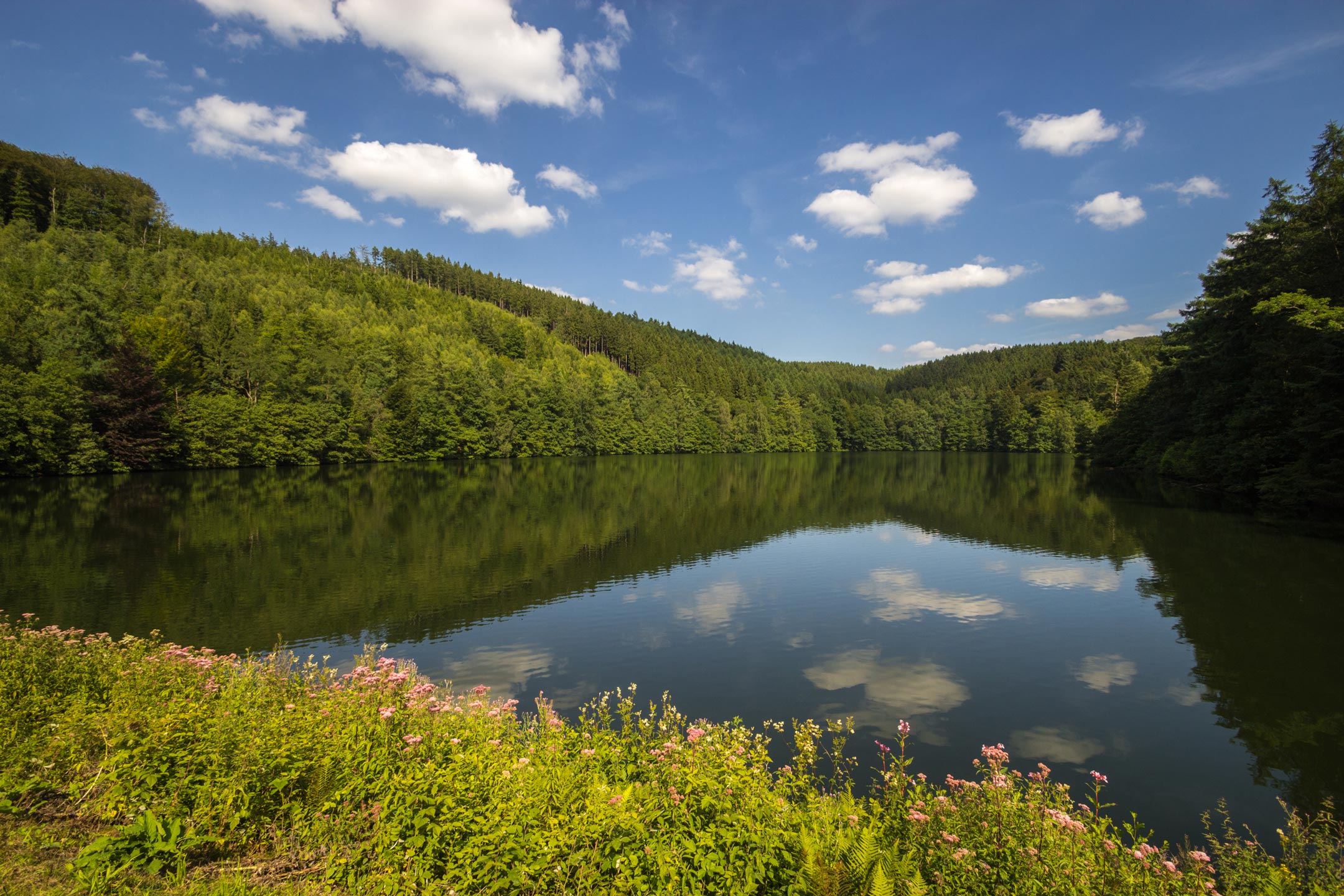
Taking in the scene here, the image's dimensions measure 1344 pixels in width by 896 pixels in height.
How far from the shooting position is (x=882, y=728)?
10055 mm

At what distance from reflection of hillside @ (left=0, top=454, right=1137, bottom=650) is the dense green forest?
8.09 metres

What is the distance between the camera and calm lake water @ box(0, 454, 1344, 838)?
32.8 feet

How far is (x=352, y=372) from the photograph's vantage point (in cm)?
7706

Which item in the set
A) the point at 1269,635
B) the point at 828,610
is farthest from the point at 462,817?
the point at 1269,635

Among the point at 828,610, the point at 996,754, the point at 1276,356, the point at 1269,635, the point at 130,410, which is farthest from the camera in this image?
the point at 130,410

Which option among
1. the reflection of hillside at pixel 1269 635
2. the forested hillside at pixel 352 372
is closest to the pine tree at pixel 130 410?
the forested hillside at pixel 352 372

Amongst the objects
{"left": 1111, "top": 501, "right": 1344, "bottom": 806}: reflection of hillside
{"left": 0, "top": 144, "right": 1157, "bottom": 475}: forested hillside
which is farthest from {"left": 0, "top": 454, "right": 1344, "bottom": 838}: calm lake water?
{"left": 0, "top": 144, "right": 1157, "bottom": 475}: forested hillside

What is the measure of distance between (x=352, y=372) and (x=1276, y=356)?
278 ft

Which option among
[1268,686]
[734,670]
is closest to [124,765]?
[734,670]

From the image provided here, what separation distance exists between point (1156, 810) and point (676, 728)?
6337 mm

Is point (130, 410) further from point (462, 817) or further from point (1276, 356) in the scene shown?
point (1276, 356)

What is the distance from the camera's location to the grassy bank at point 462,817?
4223 millimetres

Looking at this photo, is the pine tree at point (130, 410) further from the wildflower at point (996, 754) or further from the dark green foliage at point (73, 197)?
the wildflower at point (996, 754)

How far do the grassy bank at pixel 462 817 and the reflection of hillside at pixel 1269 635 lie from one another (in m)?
2.52
